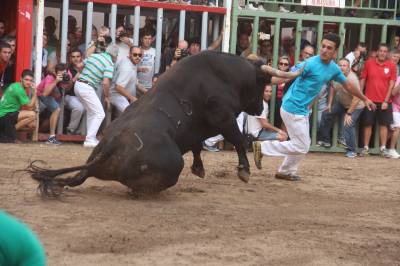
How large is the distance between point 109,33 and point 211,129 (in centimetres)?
456

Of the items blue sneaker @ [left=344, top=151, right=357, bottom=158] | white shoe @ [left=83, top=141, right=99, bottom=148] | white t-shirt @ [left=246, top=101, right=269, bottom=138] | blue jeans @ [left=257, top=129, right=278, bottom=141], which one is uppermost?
white t-shirt @ [left=246, top=101, right=269, bottom=138]

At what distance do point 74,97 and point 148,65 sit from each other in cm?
124

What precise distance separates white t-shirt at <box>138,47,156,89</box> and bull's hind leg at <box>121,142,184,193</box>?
5.29m

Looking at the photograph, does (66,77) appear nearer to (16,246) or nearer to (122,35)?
(122,35)

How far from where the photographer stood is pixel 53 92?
39.1 ft

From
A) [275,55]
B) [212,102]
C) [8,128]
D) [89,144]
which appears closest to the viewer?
[212,102]

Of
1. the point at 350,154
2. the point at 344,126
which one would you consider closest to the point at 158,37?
the point at 344,126

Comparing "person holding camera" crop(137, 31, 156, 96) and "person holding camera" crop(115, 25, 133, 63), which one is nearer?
"person holding camera" crop(115, 25, 133, 63)

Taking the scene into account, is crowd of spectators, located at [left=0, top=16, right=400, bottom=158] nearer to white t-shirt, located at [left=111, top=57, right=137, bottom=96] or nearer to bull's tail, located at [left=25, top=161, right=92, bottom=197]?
white t-shirt, located at [left=111, top=57, right=137, bottom=96]

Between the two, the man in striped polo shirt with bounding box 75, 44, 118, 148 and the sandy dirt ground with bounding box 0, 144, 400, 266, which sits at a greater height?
the man in striped polo shirt with bounding box 75, 44, 118, 148

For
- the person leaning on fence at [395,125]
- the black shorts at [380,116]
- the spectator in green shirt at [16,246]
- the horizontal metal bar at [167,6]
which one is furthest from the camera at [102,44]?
the spectator in green shirt at [16,246]

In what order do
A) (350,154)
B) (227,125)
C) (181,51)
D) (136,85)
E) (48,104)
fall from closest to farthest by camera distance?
1. (227,125)
2. (48,104)
3. (181,51)
4. (136,85)
5. (350,154)

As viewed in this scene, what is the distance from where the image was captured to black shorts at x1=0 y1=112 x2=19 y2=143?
37.0ft

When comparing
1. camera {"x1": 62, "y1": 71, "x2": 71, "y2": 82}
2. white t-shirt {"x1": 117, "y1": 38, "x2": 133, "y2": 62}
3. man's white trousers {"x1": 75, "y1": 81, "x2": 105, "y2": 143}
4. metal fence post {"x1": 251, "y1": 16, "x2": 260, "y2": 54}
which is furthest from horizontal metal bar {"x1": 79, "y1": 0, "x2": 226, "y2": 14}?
man's white trousers {"x1": 75, "y1": 81, "x2": 105, "y2": 143}
